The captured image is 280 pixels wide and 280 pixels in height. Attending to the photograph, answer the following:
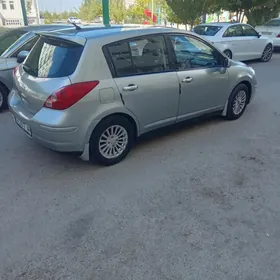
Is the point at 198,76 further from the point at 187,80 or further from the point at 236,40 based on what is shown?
the point at 236,40

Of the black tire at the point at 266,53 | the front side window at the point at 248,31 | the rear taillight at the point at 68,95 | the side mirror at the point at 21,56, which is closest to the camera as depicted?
the rear taillight at the point at 68,95

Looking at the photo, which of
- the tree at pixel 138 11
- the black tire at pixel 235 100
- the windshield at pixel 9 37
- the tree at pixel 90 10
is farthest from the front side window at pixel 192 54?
the tree at pixel 90 10

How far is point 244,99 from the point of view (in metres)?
5.20

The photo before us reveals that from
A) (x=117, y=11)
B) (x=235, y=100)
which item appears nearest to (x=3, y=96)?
(x=235, y=100)

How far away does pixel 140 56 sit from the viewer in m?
3.64

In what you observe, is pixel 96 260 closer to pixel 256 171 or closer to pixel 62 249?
pixel 62 249

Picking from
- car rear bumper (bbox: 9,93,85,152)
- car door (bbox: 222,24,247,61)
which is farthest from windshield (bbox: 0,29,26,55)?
car door (bbox: 222,24,247,61)

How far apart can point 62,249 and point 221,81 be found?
3406 millimetres

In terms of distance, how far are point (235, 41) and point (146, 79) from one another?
772 cm

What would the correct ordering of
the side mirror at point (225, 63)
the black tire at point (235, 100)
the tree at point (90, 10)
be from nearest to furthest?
the side mirror at point (225, 63) < the black tire at point (235, 100) < the tree at point (90, 10)

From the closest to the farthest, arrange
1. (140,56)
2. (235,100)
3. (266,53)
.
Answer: (140,56)
(235,100)
(266,53)

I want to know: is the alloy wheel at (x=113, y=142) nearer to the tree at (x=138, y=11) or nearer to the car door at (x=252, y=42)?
the car door at (x=252, y=42)

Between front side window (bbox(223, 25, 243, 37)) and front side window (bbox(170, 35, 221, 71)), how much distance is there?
614 centimetres

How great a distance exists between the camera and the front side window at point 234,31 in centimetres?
1004
